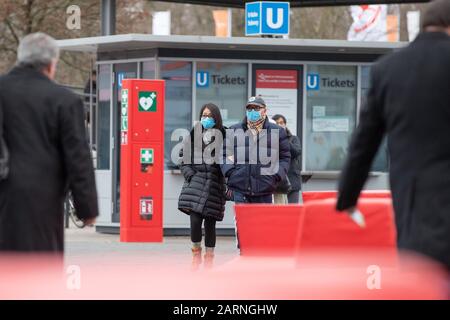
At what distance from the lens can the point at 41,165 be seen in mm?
6832

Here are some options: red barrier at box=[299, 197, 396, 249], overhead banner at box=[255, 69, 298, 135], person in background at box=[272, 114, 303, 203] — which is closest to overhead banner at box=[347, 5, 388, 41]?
overhead banner at box=[255, 69, 298, 135]

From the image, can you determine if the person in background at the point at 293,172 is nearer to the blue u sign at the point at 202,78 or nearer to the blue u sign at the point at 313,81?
the blue u sign at the point at 202,78

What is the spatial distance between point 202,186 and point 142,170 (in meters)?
3.25

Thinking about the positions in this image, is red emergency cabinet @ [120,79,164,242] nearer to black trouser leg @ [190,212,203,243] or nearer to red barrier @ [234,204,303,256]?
black trouser leg @ [190,212,203,243]

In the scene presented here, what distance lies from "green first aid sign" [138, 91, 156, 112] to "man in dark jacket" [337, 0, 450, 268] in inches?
397

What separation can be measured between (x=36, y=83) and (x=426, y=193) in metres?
2.41

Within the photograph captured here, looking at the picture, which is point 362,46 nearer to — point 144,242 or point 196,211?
point 144,242

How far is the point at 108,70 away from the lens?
19.8m

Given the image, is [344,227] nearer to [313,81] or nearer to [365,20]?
[313,81]

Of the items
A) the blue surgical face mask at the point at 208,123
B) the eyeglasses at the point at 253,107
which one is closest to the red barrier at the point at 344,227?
the blue surgical face mask at the point at 208,123

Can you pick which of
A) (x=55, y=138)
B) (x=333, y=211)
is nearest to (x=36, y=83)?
(x=55, y=138)

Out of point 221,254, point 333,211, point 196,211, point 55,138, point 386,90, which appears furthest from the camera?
point 221,254

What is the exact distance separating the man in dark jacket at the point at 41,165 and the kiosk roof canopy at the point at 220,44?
1131cm
